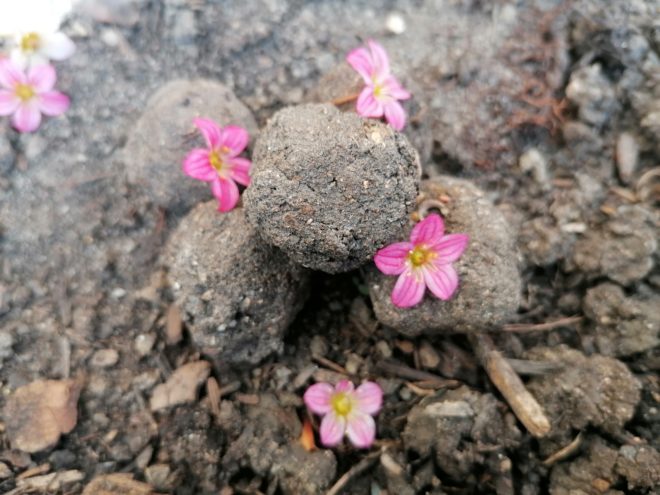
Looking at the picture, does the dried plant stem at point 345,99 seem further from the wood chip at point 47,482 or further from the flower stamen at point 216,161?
the wood chip at point 47,482

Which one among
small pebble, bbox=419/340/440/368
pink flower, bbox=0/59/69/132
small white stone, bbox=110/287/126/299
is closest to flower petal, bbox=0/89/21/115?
pink flower, bbox=0/59/69/132

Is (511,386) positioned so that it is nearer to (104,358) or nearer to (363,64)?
(363,64)

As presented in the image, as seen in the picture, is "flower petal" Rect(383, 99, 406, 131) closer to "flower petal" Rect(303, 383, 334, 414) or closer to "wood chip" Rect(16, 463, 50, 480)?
"flower petal" Rect(303, 383, 334, 414)

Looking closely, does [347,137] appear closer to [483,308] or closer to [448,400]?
[483,308]

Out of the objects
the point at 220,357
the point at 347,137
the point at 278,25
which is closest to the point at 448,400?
the point at 220,357

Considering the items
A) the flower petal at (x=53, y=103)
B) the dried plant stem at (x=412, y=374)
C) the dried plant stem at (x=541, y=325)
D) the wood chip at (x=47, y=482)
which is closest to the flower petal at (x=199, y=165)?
the flower petal at (x=53, y=103)

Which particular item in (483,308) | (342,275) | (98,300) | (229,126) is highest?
(229,126)

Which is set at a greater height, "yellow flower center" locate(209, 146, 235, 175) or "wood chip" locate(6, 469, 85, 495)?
"yellow flower center" locate(209, 146, 235, 175)
